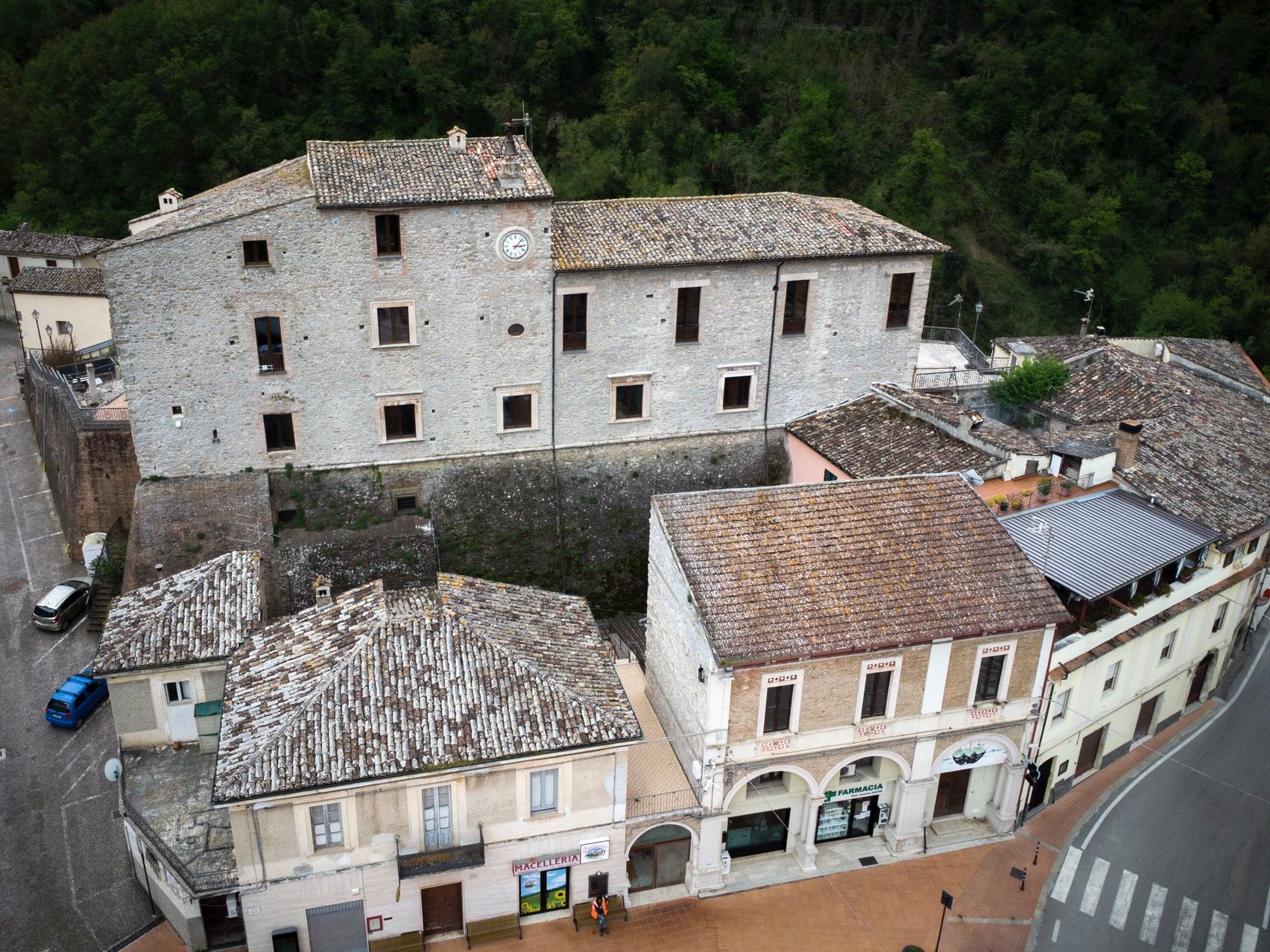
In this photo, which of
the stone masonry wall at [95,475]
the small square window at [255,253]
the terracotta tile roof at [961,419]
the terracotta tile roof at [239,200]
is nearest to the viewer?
the terracotta tile roof at [239,200]

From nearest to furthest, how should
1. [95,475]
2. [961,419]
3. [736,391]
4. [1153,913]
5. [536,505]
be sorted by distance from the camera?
1. [1153,913]
2. [961,419]
3. [536,505]
4. [736,391]
5. [95,475]

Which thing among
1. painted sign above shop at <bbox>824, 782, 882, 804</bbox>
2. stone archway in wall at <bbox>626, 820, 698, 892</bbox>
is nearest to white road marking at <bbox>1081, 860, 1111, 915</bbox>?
painted sign above shop at <bbox>824, 782, 882, 804</bbox>

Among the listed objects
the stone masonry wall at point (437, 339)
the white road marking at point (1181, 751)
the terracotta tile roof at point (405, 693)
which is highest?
the stone masonry wall at point (437, 339)

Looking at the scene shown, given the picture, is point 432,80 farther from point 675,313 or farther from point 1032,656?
point 1032,656

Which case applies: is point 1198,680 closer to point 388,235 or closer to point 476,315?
point 476,315

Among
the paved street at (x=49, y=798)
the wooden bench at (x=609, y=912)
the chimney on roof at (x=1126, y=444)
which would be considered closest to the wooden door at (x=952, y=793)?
the wooden bench at (x=609, y=912)

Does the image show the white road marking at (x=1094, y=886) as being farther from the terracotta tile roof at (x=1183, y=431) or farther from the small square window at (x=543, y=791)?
the small square window at (x=543, y=791)

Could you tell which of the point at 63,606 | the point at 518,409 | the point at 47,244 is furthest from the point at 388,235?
the point at 47,244
